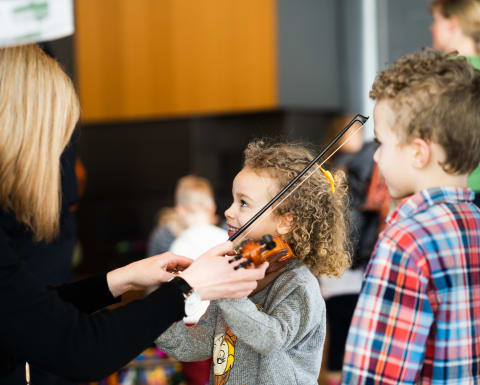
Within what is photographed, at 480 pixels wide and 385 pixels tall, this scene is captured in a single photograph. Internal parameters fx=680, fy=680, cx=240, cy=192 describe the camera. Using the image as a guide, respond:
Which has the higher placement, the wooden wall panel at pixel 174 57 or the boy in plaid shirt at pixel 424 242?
the wooden wall panel at pixel 174 57

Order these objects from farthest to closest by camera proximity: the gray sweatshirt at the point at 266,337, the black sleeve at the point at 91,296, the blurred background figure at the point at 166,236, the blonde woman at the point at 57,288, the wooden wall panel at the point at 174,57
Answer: the wooden wall panel at the point at 174,57, the blurred background figure at the point at 166,236, the black sleeve at the point at 91,296, the gray sweatshirt at the point at 266,337, the blonde woman at the point at 57,288

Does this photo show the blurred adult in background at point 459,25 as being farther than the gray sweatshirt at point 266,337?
Yes

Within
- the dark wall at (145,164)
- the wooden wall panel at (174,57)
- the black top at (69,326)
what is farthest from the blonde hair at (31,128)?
the wooden wall panel at (174,57)

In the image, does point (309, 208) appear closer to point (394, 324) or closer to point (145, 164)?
point (394, 324)

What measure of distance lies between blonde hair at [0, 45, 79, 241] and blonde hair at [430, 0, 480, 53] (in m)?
1.13

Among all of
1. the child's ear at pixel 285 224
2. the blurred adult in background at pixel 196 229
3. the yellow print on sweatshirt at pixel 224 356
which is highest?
the child's ear at pixel 285 224

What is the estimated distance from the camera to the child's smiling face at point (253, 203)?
1.25 m

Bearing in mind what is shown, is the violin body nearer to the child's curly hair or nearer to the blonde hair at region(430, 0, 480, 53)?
the child's curly hair

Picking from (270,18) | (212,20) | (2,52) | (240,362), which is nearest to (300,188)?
(240,362)

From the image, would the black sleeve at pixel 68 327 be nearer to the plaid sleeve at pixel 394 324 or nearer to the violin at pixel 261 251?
the violin at pixel 261 251

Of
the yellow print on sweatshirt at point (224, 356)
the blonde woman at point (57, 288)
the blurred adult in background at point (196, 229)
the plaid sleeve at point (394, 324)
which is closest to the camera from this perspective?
the plaid sleeve at point (394, 324)

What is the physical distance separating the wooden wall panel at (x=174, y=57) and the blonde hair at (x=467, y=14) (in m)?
2.14

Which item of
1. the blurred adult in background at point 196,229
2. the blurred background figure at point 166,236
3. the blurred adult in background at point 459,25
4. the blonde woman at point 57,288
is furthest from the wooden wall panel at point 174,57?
the blonde woman at point 57,288

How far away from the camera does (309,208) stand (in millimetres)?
1267
